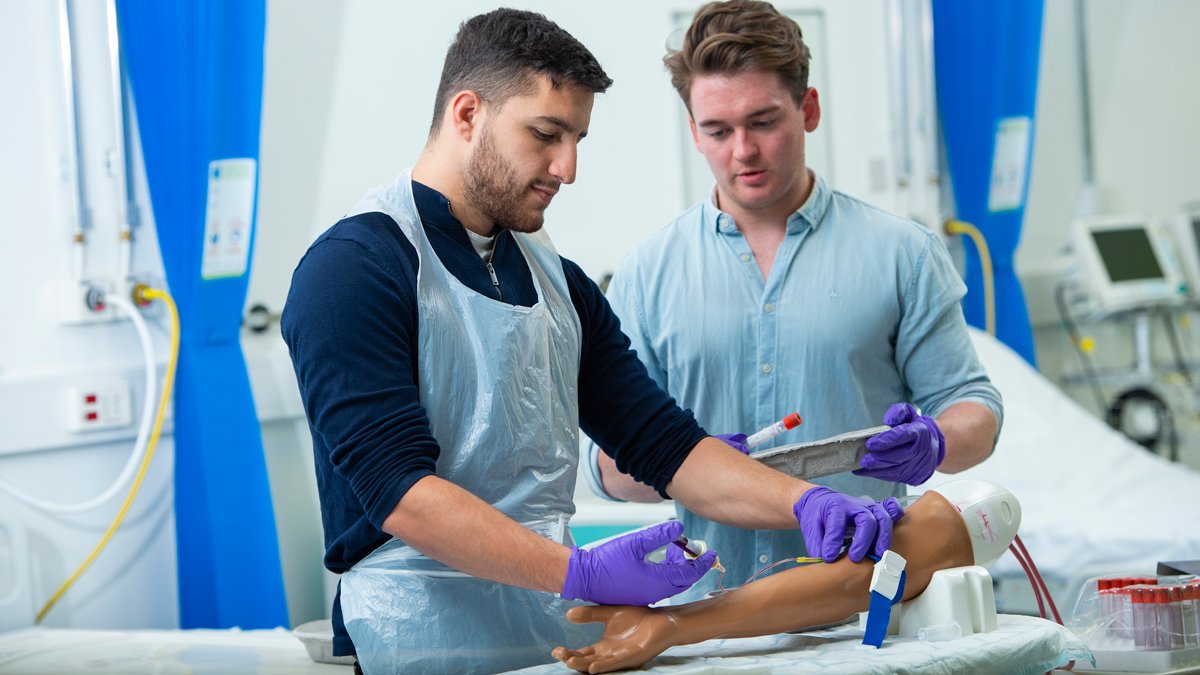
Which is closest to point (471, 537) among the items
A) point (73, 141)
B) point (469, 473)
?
point (469, 473)

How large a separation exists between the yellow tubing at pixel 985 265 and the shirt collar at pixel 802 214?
257 centimetres

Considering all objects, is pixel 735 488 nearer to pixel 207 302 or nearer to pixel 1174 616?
pixel 1174 616

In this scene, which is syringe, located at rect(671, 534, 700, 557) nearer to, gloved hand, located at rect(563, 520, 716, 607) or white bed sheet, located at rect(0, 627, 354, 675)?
gloved hand, located at rect(563, 520, 716, 607)

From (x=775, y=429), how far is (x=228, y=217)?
5.88 ft

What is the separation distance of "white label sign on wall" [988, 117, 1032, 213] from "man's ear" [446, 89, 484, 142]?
3.38 meters

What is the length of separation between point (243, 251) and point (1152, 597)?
2238 millimetres

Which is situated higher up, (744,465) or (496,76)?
(496,76)

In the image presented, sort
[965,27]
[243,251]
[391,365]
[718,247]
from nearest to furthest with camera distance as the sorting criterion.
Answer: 1. [391,365]
2. [718,247]
3. [243,251]
4. [965,27]

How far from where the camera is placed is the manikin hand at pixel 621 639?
1414mm

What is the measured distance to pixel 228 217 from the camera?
307 cm

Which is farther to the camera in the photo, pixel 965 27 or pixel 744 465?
pixel 965 27

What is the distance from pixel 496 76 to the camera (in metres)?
1.47

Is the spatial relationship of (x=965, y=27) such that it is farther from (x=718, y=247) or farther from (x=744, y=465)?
(x=744, y=465)

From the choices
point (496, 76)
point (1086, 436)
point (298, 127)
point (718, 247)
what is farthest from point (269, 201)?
point (1086, 436)
